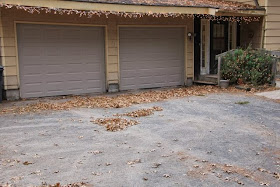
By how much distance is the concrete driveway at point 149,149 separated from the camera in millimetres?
4508

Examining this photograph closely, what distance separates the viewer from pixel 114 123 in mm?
7500

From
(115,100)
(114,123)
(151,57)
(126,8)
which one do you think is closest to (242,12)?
(151,57)

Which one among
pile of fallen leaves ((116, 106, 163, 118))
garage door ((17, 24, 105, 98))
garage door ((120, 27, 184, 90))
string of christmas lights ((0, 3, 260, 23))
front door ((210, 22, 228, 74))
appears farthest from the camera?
front door ((210, 22, 228, 74))

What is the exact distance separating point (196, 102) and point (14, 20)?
5.90 meters

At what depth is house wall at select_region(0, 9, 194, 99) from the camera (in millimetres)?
10367

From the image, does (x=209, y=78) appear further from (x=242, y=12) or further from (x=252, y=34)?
(x=252, y=34)

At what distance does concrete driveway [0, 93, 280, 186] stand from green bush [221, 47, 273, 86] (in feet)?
11.5

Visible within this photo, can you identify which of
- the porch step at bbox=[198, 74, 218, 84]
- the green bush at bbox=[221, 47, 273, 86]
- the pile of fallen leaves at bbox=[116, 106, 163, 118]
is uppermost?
the green bush at bbox=[221, 47, 273, 86]

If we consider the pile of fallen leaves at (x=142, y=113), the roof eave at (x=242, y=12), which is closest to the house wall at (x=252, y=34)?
the roof eave at (x=242, y=12)

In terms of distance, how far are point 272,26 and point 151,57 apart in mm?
5165

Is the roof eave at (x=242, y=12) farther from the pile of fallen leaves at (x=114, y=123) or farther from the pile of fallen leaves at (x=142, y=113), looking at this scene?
the pile of fallen leaves at (x=114, y=123)

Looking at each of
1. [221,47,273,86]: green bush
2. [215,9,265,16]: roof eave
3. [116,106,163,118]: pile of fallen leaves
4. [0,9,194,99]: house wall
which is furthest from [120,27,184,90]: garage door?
[116,106,163,118]: pile of fallen leaves

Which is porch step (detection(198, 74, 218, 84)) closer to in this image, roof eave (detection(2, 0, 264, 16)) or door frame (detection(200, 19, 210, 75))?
door frame (detection(200, 19, 210, 75))

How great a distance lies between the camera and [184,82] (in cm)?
1399
